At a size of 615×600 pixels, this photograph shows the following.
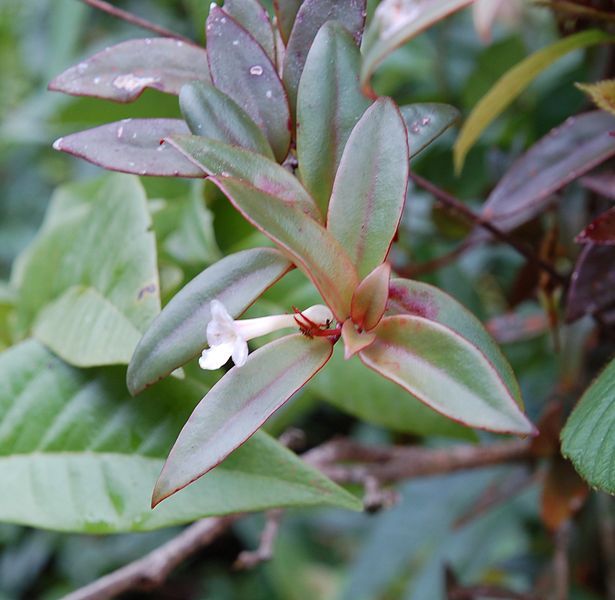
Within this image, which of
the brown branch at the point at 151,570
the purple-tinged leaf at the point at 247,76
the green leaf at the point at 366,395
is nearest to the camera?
the purple-tinged leaf at the point at 247,76

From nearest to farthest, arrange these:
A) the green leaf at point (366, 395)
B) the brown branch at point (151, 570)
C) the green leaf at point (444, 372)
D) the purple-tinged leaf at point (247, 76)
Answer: the green leaf at point (444, 372) < the purple-tinged leaf at point (247, 76) < the brown branch at point (151, 570) < the green leaf at point (366, 395)

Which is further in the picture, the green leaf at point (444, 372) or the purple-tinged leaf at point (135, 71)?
the purple-tinged leaf at point (135, 71)

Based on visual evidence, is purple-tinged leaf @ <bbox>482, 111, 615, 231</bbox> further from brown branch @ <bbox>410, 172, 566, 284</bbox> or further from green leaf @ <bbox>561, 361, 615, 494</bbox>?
green leaf @ <bbox>561, 361, 615, 494</bbox>

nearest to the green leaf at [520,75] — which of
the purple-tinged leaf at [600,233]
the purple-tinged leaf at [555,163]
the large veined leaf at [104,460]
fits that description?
the purple-tinged leaf at [555,163]

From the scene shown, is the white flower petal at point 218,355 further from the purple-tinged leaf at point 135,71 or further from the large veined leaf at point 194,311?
the purple-tinged leaf at point 135,71

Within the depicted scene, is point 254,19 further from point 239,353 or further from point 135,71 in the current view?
point 239,353

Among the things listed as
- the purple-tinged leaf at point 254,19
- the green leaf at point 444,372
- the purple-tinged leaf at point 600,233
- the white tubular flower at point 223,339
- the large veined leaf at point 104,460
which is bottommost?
the large veined leaf at point 104,460

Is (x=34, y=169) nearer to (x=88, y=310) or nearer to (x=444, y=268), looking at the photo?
(x=444, y=268)
